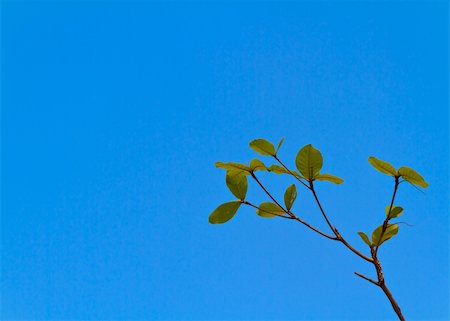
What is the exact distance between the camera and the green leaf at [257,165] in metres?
1.28

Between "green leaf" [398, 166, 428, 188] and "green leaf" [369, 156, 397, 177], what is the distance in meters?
0.02

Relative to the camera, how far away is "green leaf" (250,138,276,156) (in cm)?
135

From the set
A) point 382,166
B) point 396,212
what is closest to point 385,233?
point 396,212

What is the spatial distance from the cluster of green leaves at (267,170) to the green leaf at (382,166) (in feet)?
0.37

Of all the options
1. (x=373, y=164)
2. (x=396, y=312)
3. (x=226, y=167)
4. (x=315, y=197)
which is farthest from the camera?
(x=226, y=167)

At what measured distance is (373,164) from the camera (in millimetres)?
1217

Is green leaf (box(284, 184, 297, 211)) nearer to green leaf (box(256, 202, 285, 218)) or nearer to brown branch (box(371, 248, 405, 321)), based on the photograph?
green leaf (box(256, 202, 285, 218))

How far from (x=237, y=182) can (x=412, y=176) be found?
1.50ft

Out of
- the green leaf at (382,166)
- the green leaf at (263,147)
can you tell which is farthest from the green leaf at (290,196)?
the green leaf at (382,166)

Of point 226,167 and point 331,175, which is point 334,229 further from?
point 226,167

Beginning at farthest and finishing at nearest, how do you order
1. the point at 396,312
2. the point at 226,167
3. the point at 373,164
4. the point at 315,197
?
the point at 226,167 < the point at 373,164 < the point at 315,197 < the point at 396,312

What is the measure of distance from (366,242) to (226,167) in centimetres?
42

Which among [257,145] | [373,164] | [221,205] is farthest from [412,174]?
[221,205]

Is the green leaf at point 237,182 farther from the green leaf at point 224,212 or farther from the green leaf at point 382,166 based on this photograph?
the green leaf at point 382,166
